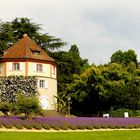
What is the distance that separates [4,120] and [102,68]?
1296 inches

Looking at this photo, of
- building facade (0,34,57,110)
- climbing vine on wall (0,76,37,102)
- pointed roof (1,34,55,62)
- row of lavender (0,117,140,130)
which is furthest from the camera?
pointed roof (1,34,55,62)

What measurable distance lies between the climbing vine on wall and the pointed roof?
2.90 m

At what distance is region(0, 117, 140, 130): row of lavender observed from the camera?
36.6 metres

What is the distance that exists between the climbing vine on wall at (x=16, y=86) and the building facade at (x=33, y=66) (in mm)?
845

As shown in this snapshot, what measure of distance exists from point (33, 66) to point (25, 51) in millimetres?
2472

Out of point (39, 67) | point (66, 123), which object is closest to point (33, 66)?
point (39, 67)

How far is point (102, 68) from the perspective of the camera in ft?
223

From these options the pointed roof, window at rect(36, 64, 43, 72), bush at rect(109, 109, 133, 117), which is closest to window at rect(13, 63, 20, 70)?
the pointed roof

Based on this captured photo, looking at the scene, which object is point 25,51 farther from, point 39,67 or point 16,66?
point 39,67

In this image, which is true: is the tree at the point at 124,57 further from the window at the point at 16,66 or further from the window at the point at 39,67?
the window at the point at 16,66

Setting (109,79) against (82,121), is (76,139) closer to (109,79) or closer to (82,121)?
(82,121)

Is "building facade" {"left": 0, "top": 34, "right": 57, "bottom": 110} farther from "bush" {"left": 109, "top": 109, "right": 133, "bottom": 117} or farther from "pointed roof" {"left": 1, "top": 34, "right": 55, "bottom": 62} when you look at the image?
"bush" {"left": 109, "top": 109, "right": 133, "bottom": 117}

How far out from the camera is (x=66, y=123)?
39125 mm

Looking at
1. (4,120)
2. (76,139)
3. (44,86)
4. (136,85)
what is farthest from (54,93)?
(76,139)
